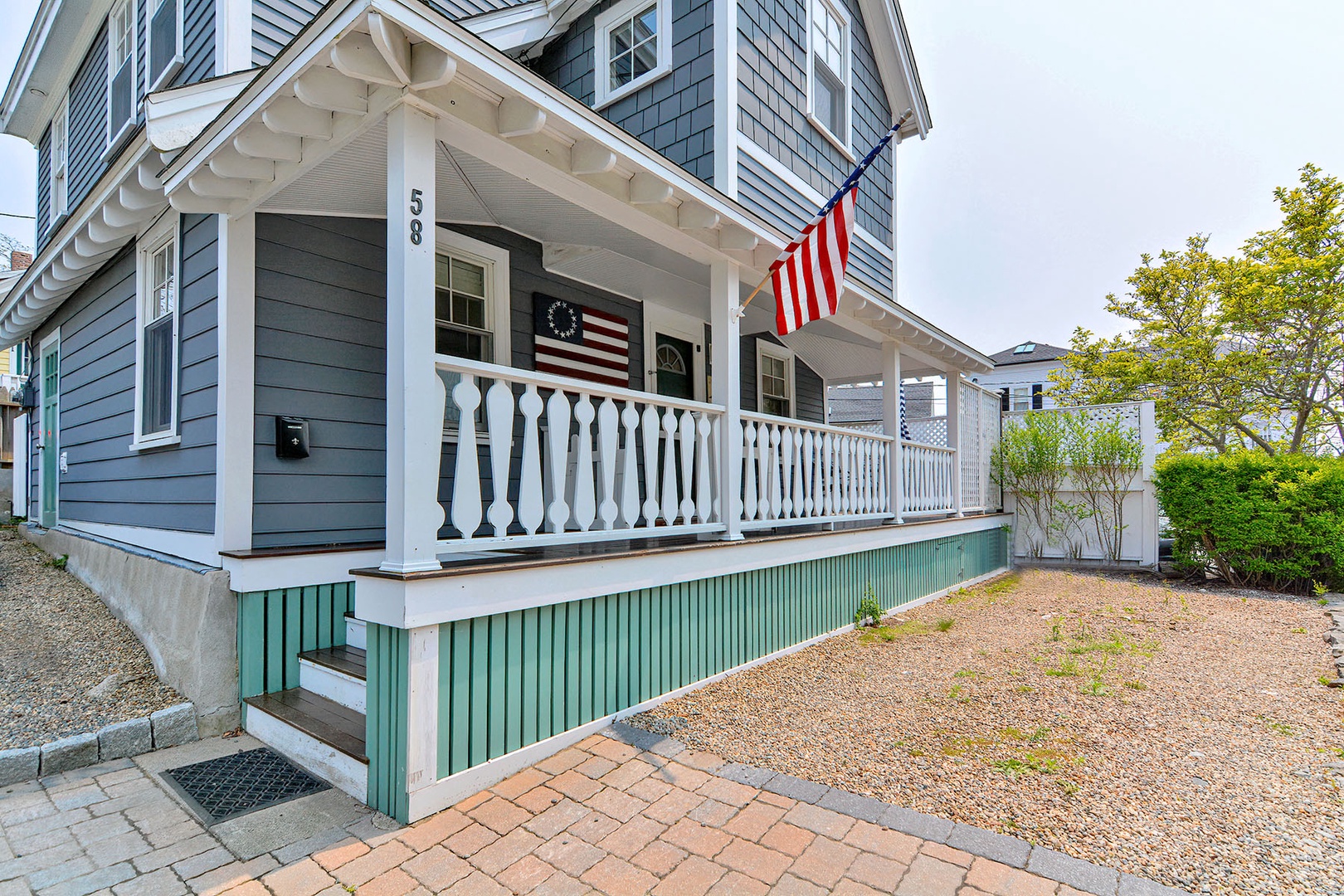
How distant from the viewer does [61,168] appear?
7.58m

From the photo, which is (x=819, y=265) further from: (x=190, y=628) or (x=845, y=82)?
(x=845, y=82)

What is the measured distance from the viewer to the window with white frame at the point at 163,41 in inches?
183

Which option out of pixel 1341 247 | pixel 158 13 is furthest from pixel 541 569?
pixel 1341 247

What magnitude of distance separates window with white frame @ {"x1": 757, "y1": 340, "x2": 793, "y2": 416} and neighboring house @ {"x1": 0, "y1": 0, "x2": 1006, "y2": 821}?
3.01ft

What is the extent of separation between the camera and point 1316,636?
16.0ft

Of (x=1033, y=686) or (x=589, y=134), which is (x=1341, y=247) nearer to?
(x=1033, y=686)

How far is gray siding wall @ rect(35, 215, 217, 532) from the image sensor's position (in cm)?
373

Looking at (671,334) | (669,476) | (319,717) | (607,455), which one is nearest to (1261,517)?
(671,334)

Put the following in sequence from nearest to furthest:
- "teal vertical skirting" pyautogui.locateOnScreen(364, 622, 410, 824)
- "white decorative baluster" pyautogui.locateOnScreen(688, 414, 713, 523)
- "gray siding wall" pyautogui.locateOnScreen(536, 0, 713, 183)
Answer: "teal vertical skirting" pyautogui.locateOnScreen(364, 622, 410, 824) → "white decorative baluster" pyautogui.locateOnScreen(688, 414, 713, 523) → "gray siding wall" pyautogui.locateOnScreen(536, 0, 713, 183)

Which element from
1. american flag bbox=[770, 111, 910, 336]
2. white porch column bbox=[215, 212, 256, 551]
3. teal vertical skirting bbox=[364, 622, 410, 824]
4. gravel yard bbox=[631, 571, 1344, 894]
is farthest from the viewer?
american flag bbox=[770, 111, 910, 336]

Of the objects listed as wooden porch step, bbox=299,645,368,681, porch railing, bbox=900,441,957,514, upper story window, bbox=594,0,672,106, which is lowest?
wooden porch step, bbox=299,645,368,681

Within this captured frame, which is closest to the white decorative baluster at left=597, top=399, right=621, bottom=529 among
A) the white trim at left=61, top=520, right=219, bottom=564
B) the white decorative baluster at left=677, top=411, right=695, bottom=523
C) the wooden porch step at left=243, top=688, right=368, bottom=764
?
the white decorative baluster at left=677, top=411, right=695, bottom=523

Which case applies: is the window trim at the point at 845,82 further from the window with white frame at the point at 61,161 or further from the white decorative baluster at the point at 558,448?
the window with white frame at the point at 61,161

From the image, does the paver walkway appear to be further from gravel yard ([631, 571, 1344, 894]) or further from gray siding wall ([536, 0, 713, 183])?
gray siding wall ([536, 0, 713, 183])
